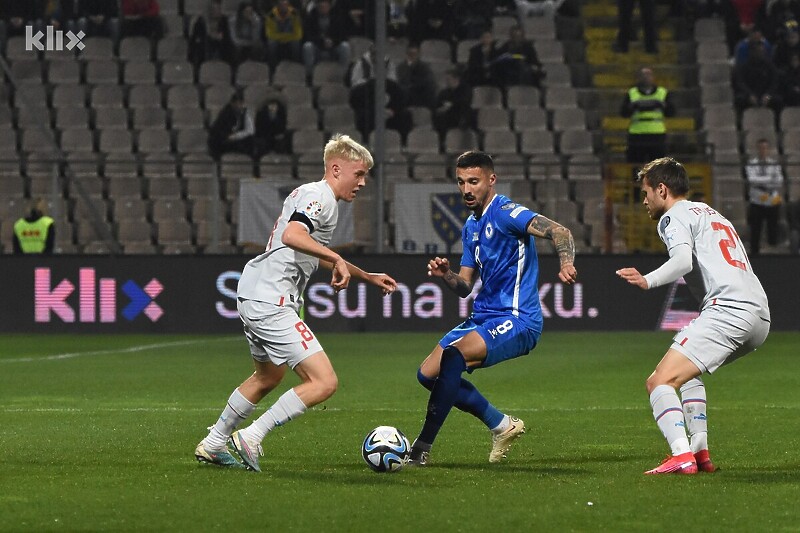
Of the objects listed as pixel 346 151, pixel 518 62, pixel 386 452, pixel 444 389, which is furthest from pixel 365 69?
pixel 386 452

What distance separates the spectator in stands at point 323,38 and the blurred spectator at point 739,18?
6941mm

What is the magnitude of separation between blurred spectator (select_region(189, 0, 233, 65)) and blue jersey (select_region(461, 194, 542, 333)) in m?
16.4

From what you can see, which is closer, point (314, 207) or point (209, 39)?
point (314, 207)

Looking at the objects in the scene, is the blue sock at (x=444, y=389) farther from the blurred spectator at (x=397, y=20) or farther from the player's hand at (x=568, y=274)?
the blurred spectator at (x=397, y=20)

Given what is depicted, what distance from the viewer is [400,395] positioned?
41.4ft

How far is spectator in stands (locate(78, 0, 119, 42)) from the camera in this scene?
23875 millimetres

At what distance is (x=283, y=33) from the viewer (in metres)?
24.1

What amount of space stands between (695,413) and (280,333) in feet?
7.34

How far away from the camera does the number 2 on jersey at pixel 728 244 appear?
25.1 feet

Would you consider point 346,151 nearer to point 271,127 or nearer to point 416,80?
point 271,127

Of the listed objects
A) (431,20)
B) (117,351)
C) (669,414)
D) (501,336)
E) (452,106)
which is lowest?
(117,351)

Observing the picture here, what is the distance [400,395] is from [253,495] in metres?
5.61

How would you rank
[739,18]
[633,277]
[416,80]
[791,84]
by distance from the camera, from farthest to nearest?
[739,18], [791,84], [416,80], [633,277]

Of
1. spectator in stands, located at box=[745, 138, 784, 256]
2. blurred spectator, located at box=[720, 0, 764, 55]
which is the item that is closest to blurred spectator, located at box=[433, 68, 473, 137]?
spectator in stands, located at box=[745, 138, 784, 256]
